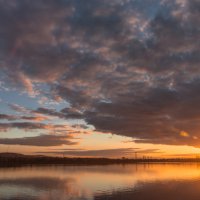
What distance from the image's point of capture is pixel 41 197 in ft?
152

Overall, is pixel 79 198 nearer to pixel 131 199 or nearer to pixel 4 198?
pixel 131 199

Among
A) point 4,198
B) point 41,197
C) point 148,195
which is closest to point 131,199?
point 148,195

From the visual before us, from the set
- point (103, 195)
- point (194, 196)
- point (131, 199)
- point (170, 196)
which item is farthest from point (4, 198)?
point (194, 196)

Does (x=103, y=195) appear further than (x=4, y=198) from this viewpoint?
Yes

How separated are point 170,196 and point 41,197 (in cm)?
2091

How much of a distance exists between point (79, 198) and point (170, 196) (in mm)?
14972

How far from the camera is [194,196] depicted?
48.2m

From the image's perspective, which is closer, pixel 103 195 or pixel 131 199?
pixel 131 199

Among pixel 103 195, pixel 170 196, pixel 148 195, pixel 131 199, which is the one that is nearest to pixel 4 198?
pixel 103 195

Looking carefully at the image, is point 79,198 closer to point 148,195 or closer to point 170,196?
point 148,195

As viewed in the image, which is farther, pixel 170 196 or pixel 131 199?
pixel 170 196

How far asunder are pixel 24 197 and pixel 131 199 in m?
16.7

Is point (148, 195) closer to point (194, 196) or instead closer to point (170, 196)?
point (170, 196)

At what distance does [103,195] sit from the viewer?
49.0 meters
